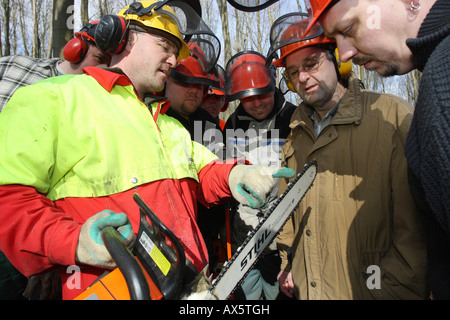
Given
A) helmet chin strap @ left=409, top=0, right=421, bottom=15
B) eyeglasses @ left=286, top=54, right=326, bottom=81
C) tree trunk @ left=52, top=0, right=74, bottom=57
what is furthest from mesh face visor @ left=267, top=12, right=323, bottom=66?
tree trunk @ left=52, top=0, right=74, bottom=57

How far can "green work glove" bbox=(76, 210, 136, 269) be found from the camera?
991 mm

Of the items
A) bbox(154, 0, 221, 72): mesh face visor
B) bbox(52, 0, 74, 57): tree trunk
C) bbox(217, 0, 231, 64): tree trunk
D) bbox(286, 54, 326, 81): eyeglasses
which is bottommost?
bbox(286, 54, 326, 81): eyeglasses

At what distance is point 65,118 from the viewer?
1253 millimetres

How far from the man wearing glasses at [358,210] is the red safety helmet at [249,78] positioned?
1137 mm

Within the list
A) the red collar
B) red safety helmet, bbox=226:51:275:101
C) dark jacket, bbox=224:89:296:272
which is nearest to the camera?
the red collar

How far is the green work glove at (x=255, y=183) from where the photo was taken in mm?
1565

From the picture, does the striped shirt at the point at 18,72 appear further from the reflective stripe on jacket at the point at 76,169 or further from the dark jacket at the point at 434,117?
the dark jacket at the point at 434,117

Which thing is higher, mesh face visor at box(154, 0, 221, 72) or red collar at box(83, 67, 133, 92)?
mesh face visor at box(154, 0, 221, 72)

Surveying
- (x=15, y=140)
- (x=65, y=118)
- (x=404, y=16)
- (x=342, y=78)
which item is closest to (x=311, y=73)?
(x=342, y=78)

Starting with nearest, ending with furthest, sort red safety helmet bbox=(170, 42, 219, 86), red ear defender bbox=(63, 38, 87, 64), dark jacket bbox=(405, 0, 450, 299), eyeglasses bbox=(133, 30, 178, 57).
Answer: dark jacket bbox=(405, 0, 450, 299), eyeglasses bbox=(133, 30, 178, 57), red ear defender bbox=(63, 38, 87, 64), red safety helmet bbox=(170, 42, 219, 86)

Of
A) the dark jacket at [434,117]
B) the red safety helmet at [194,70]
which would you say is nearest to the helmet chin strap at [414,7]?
the dark jacket at [434,117]

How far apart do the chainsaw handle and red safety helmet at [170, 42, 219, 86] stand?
230 cm

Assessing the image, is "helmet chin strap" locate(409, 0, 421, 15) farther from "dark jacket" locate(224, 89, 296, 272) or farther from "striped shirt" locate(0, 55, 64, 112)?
"striped shirt" locate(0, 55, 64, 112)
